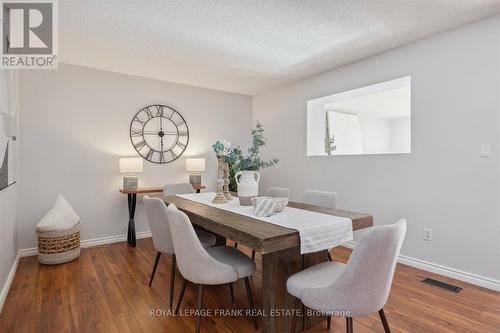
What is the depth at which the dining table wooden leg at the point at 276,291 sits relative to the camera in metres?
1.61

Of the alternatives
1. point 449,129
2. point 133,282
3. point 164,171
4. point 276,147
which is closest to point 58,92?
point 164,171

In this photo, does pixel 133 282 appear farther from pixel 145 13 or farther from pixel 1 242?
pixel 145 13

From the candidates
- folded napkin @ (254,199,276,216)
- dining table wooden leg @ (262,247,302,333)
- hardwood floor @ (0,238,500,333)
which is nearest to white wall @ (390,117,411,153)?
hardwood floor @ (0,238,500,333)

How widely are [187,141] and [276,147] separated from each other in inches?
57.9

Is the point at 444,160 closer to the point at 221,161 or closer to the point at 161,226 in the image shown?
the point at 221,161

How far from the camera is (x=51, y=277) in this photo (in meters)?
2.62

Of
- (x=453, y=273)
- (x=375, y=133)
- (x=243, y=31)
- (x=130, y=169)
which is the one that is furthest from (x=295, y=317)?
(x=375, y=133)

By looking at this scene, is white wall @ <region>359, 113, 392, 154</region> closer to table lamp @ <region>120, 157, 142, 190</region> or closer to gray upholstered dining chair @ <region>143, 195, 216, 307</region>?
table lamp @ <region>120, 157, 142, 190</region>

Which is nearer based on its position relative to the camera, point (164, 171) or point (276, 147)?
point (164, 171)

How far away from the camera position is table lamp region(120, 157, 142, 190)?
11.6 ft

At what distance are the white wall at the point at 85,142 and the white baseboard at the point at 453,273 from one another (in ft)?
10.6

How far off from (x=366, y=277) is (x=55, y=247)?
313cm

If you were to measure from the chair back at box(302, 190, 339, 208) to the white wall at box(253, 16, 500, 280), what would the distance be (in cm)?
94

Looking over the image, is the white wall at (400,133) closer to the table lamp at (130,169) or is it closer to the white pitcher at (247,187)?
the white pitcher at (247,187)
